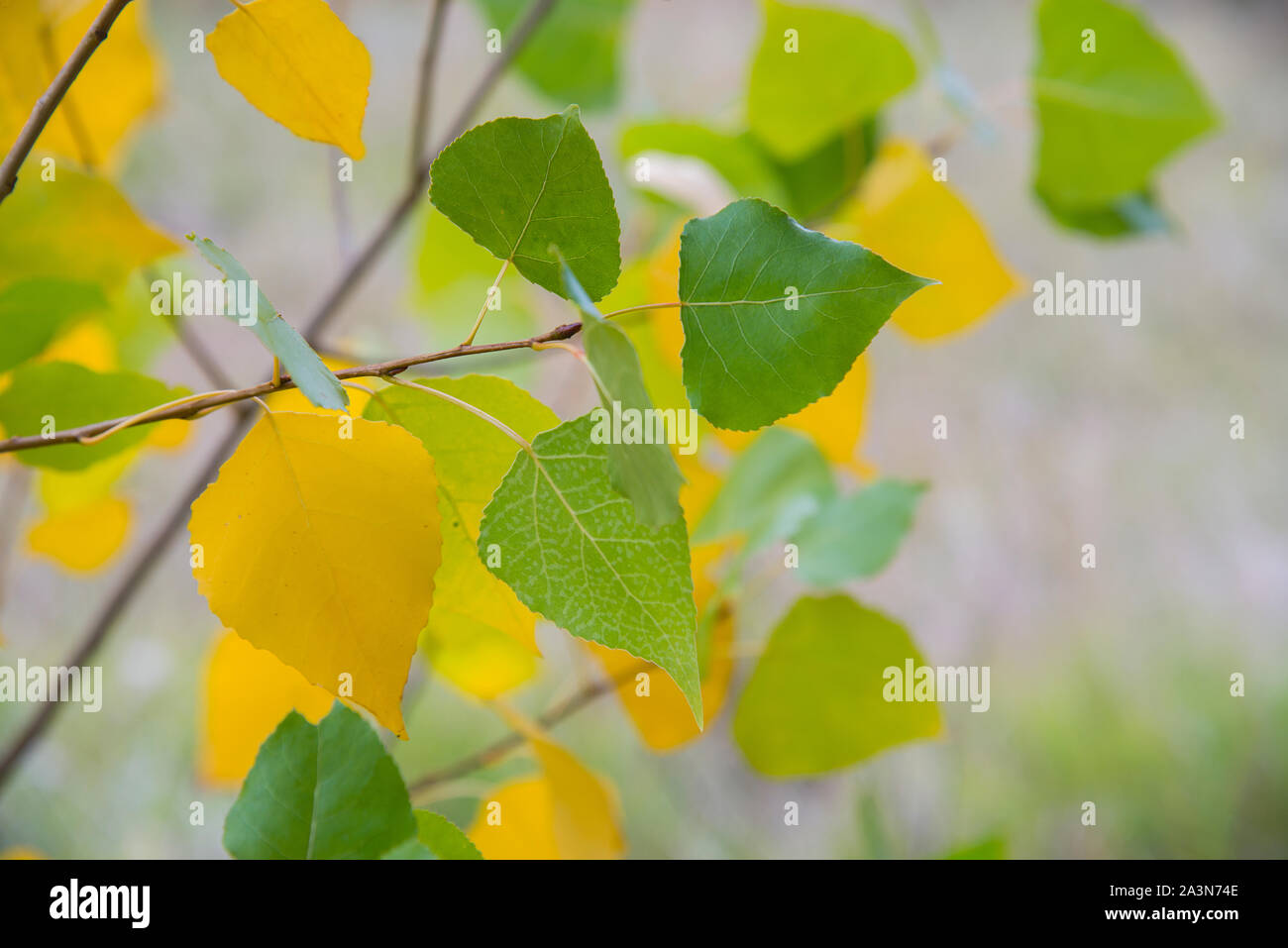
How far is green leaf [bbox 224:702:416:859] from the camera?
0.14m

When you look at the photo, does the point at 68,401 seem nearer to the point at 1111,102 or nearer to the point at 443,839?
the point at 443,839

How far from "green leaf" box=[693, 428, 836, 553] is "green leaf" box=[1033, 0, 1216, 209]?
123mm

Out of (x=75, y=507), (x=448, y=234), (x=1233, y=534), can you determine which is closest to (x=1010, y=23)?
(x=1233, y=534)

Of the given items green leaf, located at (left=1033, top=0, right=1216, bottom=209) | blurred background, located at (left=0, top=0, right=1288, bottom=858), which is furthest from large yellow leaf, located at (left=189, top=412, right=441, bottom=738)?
blurred background, located at (left=0, top=0, right=1288, bottom=858)

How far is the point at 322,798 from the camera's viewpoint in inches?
5.5

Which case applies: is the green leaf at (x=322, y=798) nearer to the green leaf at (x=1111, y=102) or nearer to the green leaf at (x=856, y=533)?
the green leaf at (x=856, y=533)

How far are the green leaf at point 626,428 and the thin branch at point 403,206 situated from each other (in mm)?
193

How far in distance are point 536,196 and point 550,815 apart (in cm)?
17

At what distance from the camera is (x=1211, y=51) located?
4.42 feet

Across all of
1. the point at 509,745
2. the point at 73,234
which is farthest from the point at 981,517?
the point at 73,234

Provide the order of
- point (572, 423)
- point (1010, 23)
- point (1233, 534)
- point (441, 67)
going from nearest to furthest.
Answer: point (572, 423)
point (1233, 534)
point (441, 67)
point (1010, 23)
